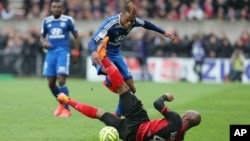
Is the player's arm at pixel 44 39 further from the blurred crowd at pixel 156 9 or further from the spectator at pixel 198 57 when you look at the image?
the blurred crowd at pixel 156 9

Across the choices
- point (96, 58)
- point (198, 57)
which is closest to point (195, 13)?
point (198, 57)

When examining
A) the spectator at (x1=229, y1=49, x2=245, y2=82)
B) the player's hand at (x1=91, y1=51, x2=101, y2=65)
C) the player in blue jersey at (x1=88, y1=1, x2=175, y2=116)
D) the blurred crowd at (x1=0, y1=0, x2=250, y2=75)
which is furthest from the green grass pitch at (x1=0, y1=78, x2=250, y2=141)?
the blurred crowd at (x1=0, y1=0, x2=250, y2=75)

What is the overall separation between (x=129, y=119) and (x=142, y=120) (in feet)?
0.72

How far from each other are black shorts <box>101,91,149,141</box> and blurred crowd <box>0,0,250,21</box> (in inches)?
961

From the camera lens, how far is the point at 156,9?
38.2 metres

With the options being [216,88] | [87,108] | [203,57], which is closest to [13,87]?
[216,88]

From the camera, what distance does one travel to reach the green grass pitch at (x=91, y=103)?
13828 mm

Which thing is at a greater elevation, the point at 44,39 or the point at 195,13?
the point at 44,39

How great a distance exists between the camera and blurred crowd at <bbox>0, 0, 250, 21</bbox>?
121ft

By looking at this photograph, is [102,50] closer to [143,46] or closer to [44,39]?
[44,39]

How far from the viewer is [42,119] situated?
16266mm

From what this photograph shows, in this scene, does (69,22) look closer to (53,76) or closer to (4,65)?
(53,76)

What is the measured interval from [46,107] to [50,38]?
219cm

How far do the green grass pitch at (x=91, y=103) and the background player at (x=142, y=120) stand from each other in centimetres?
97
